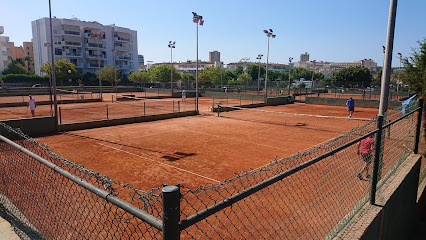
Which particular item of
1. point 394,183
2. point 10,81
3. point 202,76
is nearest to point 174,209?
point 394,183

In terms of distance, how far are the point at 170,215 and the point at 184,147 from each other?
42.7ft

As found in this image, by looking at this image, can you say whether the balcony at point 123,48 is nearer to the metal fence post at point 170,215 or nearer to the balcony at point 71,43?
the balcony at point 71,43

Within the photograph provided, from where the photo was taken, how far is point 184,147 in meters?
14.7

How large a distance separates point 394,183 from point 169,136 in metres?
13.1

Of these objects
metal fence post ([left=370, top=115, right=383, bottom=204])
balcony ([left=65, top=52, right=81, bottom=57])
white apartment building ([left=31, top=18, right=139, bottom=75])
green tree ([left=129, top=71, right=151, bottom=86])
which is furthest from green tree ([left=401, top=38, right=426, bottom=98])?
balcony ([left=65, top=52, right=81, bottom=57])

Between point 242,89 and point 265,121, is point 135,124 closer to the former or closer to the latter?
point 265,121

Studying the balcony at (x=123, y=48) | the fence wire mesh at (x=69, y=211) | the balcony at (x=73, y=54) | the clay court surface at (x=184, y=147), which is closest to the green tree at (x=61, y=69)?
the balcony at (x=73, y=54)

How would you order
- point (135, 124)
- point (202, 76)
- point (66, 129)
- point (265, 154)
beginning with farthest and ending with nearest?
point (202, 76)
point (135, 124)
point (66, 129)
point (265, 154)

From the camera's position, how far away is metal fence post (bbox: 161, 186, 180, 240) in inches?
69.2

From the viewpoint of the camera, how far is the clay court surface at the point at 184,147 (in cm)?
1062

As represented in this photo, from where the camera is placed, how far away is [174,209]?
1772 mm

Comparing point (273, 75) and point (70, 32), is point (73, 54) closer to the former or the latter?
point (70, 32)

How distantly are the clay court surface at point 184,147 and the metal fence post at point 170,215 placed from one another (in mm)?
7558

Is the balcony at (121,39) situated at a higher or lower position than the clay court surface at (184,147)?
higher
